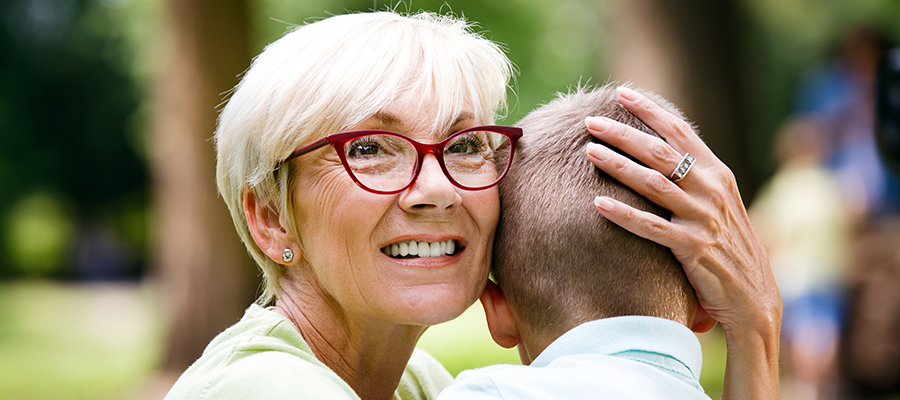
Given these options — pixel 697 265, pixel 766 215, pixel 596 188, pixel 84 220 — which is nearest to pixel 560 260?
pixel 596 188

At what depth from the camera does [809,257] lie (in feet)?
23.6

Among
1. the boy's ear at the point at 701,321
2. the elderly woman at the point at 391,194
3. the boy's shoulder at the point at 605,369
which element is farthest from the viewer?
the boy's ear at the point at 701,321

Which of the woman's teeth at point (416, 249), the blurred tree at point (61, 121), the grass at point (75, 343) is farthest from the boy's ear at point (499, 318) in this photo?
the blurred tree at point (61, 121)

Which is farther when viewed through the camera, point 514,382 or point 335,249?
point 335,249

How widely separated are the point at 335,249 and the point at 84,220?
1170 inches

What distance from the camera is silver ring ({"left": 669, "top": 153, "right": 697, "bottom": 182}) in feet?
6.04

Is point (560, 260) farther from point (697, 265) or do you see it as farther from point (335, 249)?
point (335, 249)

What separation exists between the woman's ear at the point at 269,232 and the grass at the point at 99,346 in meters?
5.25

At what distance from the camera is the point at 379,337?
2.23 metres

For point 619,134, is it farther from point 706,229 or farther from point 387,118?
point 387,118

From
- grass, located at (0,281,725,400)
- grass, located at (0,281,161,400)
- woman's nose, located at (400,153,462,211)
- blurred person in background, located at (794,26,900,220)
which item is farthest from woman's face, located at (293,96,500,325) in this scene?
grass, located at (0,281,161,400)

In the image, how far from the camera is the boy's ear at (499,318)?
203 centimetres

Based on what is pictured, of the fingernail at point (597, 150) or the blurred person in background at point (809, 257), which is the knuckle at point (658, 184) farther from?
the blurred person in background at point (809, 257)

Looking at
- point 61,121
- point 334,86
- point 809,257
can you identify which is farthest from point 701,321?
point 61,121
